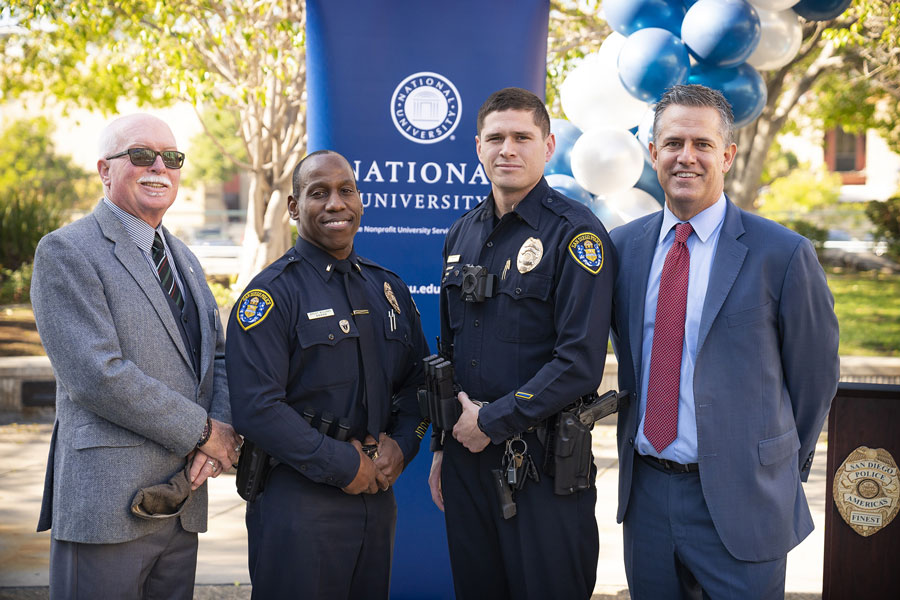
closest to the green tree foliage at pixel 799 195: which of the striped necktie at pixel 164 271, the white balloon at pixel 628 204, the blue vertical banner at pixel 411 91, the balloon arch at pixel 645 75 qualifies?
the balloon arch at pixel 645 75

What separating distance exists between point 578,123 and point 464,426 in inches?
112

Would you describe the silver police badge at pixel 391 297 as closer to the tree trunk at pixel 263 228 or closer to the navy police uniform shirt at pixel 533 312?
the navy police uniform shirt at pixel 533 312

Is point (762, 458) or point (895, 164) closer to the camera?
point (762, 458)

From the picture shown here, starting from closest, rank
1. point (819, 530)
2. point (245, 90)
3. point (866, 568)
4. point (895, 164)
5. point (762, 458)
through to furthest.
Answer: point (762, 458), point (866, 568), point (819, 530), point (245, 90), point (895, 164)

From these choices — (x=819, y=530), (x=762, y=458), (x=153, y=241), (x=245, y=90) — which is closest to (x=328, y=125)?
(x=153, y=241)

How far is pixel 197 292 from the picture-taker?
2711mm

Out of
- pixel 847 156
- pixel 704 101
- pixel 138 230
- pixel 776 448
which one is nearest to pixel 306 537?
pixel 138 230

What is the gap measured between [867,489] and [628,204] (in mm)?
2029

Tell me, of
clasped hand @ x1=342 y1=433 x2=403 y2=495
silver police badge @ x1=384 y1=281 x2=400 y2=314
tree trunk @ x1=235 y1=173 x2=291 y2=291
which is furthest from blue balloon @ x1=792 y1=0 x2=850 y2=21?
tree trunk @ x1=235 y1=173 x2=291 y2=291

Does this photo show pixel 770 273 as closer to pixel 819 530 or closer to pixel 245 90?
pixel 819 530

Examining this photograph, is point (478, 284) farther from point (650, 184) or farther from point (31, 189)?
point (31, 189)

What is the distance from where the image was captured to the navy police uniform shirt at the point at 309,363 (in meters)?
2.45

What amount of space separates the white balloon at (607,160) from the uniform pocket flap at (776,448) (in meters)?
2.25

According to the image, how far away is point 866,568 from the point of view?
10.2 feet
